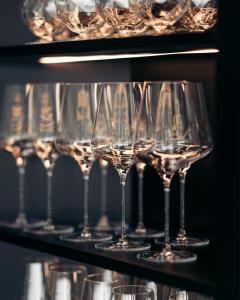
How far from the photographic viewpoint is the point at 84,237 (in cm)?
165

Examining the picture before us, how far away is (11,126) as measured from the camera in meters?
1.90

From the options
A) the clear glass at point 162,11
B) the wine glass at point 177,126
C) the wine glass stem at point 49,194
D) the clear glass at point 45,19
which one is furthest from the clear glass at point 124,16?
the wine glass stem at point 49,194

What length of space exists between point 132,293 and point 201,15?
472 mm

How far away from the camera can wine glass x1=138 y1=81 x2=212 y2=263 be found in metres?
1.41

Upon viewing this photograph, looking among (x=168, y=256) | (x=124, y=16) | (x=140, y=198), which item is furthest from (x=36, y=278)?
(x=124, y=16)

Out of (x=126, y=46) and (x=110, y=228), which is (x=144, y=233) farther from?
(x=126, y=46)

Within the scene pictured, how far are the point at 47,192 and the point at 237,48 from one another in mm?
919

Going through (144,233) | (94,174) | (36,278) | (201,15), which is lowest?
(36,278)

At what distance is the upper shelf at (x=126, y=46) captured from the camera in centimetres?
128

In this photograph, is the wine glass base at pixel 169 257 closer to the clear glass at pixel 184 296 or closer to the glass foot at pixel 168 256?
the glass foot at pixel 168 256

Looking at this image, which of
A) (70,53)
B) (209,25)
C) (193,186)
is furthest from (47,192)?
(209,25)

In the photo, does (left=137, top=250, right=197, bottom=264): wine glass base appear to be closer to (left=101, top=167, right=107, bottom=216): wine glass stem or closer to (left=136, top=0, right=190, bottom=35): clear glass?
(left=136, top=0, right=190, bottom=35): clear glass

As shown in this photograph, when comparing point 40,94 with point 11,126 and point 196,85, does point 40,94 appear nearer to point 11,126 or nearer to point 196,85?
point 11,126

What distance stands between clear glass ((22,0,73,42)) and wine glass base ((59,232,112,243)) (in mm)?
389
